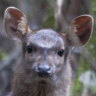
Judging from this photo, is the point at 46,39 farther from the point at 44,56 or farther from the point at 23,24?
the point at 23,24

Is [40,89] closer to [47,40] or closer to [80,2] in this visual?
→ [47,40]

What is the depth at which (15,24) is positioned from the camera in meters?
9.91

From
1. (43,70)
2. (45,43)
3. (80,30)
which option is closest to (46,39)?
(45,43)

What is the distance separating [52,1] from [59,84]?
2717mm

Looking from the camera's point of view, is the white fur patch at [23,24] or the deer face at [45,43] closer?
the deer face at [45,43]

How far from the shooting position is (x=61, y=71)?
9281 mm

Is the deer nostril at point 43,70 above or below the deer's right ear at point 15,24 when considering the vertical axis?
below

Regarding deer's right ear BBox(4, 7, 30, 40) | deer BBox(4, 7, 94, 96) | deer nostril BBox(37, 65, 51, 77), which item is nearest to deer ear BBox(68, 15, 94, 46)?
deer BBox(4, 7, 94, 96)

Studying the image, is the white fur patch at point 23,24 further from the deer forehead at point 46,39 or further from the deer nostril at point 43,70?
the deer nostril at point 43,70

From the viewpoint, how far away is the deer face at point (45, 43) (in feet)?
28.7

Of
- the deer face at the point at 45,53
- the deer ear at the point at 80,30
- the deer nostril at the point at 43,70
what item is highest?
the deer ear at the point at 80,30

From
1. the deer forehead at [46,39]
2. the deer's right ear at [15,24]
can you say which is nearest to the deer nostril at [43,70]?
the deer forehead at [46,39]

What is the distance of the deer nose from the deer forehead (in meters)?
0.55

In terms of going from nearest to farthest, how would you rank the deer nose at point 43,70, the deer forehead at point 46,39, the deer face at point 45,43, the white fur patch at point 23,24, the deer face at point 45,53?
1. the deer nose at point 43,70
2. the deer face at point 45,53
3. the deer face at point 45,43
4. the deer forehead at point 46,39
5. the white fur patch at point 23,24
